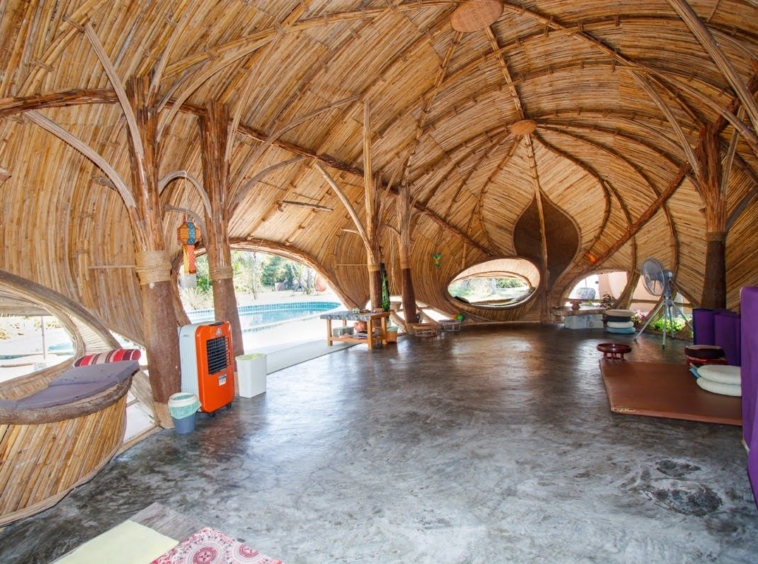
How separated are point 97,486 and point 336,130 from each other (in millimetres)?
7585

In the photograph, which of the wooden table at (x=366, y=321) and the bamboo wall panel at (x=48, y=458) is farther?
the wooden table at (x=366, y=321)

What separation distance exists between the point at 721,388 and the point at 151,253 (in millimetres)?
6472

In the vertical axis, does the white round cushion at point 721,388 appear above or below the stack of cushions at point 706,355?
below

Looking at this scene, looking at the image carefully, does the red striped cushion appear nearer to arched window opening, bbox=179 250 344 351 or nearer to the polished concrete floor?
the polished concrete floor

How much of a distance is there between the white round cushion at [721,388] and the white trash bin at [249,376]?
5.54 meters

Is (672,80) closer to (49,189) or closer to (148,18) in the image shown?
(148,18)

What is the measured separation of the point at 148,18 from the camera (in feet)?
14.6

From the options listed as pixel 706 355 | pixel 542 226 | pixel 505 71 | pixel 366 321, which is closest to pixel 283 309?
pixel 542 226

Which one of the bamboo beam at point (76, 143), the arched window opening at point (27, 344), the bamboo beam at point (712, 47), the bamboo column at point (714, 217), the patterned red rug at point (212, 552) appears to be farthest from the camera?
the arched window opening at point (27, 344)

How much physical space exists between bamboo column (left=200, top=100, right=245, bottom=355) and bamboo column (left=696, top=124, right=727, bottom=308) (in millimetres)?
8923

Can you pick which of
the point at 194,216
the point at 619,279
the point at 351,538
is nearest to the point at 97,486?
the point at 351,538

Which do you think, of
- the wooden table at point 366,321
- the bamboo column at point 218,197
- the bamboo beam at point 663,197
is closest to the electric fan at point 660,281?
the bamboo beam at point 663,197

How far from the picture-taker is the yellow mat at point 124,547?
2266 millimetres

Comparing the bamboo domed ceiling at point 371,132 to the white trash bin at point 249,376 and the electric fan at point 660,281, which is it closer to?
the electric fan at point 660,281
